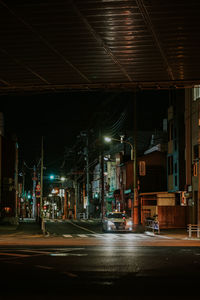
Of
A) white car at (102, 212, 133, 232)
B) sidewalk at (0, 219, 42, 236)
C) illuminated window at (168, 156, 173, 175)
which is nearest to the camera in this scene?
sidewalk at (0, 219, 42, 236)

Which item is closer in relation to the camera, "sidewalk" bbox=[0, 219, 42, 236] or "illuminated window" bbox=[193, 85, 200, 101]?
"sidewalk" bbox=[0, 219, 42, 236]

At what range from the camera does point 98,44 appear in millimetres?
13664

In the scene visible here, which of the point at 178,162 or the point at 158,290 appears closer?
the point at 158,290

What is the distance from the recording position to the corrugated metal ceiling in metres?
11.1

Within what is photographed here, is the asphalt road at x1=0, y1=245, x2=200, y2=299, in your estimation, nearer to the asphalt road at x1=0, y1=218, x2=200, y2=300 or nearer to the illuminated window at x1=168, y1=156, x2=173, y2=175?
the asphalt road at x1=0, y1=218, x2=200, y2=300

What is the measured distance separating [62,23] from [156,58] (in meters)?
4.09

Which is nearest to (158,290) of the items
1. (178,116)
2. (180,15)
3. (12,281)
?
(12,281)

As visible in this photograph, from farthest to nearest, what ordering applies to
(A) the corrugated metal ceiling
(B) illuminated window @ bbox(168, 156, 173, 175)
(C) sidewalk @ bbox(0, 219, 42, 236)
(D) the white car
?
(B) illuminated window @ bbox(168, 156, 173, 175), (D) the white car, (C) sidewalk @ bbox(0, 219, 42, 236), (A) the corrugated metal ceiling

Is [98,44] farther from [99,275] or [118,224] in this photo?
[118,224]

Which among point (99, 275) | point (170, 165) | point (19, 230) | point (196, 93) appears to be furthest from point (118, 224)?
point (99, 275)

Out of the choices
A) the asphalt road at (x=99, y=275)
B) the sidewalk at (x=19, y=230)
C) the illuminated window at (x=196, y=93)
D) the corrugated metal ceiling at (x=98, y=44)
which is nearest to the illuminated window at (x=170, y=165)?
the illuminated window at (x=196, y=93)

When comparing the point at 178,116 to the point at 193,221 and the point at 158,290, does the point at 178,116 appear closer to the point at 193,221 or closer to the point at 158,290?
the point at 193,221

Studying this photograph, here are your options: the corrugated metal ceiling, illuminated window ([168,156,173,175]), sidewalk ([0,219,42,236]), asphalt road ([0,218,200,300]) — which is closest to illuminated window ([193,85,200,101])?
illuminated window ([168,156,173,175])

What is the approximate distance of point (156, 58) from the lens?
1516 centimetres
